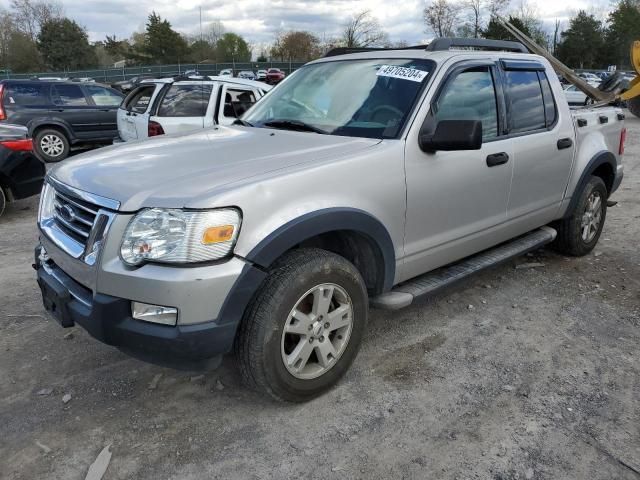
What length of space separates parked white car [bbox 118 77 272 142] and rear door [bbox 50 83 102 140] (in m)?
3.86

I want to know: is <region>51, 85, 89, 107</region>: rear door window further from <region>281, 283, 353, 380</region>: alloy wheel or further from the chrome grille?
<region>281, 283, 353, 380</region>: alloy wheel

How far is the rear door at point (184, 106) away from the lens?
798cm

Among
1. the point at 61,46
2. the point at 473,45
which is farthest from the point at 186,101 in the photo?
the point at 61,46

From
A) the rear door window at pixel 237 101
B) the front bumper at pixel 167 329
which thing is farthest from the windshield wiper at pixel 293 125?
the rear door window at pixel 237 101

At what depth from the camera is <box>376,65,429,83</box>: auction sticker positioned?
3.45 metres

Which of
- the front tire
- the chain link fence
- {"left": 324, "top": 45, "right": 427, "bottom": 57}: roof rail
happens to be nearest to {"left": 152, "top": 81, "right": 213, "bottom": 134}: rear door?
{"left": 324, "top": 45, "right": 427, "bottom": 57}: roof rail

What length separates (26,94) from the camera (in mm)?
11594

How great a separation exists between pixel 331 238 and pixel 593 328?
2.11 meters

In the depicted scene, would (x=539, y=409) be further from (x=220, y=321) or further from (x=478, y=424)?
(x=220, y=321)

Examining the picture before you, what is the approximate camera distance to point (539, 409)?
9.64 ft

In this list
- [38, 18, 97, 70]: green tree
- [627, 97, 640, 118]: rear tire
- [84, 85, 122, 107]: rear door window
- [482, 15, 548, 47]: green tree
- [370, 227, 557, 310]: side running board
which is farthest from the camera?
[38, 18, 97, 70]: green tree

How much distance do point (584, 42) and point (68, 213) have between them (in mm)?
→ 70560

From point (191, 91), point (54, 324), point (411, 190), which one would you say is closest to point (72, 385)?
point (54, 324)

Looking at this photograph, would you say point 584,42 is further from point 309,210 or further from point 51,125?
point 309,210
